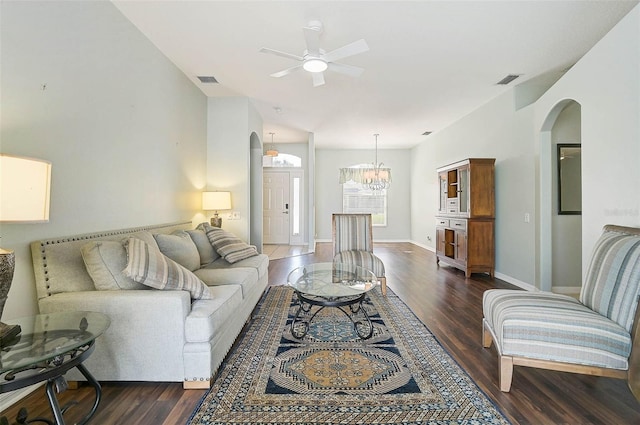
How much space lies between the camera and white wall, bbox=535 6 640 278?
2.16m

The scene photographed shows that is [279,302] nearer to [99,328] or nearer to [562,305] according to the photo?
[99,328]

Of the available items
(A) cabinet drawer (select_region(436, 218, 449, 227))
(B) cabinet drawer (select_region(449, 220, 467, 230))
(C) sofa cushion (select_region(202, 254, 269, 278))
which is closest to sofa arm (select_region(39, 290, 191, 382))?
(C) sofa cushion (select_region(202, 254, 269, 278))

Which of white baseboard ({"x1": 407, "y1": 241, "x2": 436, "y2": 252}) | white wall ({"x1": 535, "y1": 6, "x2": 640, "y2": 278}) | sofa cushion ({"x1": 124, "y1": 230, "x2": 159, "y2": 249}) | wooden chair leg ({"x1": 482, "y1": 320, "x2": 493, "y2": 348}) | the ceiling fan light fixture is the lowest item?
wooden chair leg ({"x1": 482, "y1": 320, "x2": 493, "y2": 348})

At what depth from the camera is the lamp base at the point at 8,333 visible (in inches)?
50.1

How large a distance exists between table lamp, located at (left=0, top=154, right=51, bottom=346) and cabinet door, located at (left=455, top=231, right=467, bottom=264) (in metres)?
4.80

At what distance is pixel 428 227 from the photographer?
7.55 metres

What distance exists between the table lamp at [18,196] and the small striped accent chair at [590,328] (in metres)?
2.44

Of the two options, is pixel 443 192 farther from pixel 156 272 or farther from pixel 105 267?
pixel 105 267

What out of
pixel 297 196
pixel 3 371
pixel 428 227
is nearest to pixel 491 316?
pixel 3 371

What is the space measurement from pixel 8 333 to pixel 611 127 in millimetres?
3966

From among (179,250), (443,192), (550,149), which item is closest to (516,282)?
(550,149)

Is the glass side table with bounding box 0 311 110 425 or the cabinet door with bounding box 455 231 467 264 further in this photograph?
the cabinet door with bounding box 455 231 467 264

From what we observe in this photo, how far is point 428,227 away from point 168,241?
6.29 meters

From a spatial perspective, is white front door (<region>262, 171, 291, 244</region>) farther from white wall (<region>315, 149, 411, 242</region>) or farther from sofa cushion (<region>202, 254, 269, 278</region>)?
sofa cushion (<region>202, 254, 269, 278</region>)
